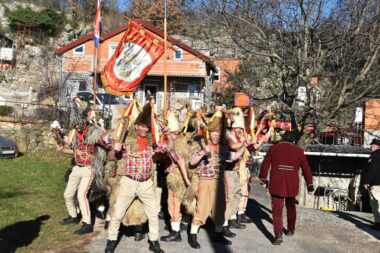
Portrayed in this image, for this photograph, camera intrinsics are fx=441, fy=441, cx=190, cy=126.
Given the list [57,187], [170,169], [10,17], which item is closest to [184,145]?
[170,169]

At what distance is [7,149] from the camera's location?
1565 cm

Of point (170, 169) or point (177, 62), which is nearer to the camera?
point (170, 169)

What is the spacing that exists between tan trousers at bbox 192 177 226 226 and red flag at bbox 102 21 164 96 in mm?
3530

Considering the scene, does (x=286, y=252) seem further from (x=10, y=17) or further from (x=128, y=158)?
(x=10, y=17)

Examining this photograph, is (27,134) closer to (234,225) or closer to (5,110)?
(5,110)

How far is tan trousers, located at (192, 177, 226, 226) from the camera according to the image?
6.07m

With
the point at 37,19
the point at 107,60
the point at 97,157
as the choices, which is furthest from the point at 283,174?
the point at 37,19

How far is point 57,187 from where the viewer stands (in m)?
11.1

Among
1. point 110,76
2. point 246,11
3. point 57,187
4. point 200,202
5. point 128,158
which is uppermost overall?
point 246,11

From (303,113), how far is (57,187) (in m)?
6.25

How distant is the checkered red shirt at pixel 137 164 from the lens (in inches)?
221

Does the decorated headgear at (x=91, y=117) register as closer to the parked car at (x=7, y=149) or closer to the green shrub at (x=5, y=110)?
the parked car at (x=7, y=149)

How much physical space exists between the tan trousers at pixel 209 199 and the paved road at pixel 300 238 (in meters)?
0.53

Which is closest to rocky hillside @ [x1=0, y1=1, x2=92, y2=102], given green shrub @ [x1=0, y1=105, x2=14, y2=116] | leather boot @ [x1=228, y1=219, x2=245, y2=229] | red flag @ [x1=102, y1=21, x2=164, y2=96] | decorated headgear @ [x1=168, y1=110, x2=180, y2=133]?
green shrub @ [x1=0, y1=105, x2=14, y2=116]
